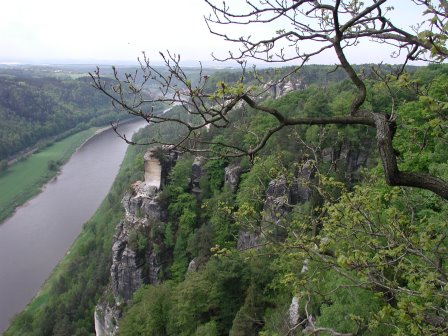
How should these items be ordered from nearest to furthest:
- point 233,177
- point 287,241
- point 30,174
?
point 287,241, point 233,177, point 30,174

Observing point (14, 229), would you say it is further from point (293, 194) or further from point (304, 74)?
point (304, 74)

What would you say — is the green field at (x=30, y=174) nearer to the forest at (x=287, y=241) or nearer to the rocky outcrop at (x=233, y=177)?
the forest at (x=287, y=241)

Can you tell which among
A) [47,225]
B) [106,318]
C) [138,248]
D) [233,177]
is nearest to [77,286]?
[106,318]

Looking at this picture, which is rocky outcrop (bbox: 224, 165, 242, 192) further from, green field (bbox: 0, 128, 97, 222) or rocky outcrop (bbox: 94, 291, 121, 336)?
green field (bbox: 0, 128, 97, 222)

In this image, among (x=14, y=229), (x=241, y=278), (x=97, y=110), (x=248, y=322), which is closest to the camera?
(x=248, y=322)

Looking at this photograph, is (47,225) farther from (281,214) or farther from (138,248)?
(281,214)

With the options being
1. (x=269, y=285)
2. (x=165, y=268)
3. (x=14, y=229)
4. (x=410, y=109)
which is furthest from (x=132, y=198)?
(x=14, y=229)

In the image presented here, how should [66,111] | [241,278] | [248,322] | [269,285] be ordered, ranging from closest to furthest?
[248,322]
[269,285]
[241,278]
[66,111]

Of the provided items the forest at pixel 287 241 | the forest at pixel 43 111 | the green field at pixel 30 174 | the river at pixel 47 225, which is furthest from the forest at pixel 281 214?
the forest at pixel 43 111
